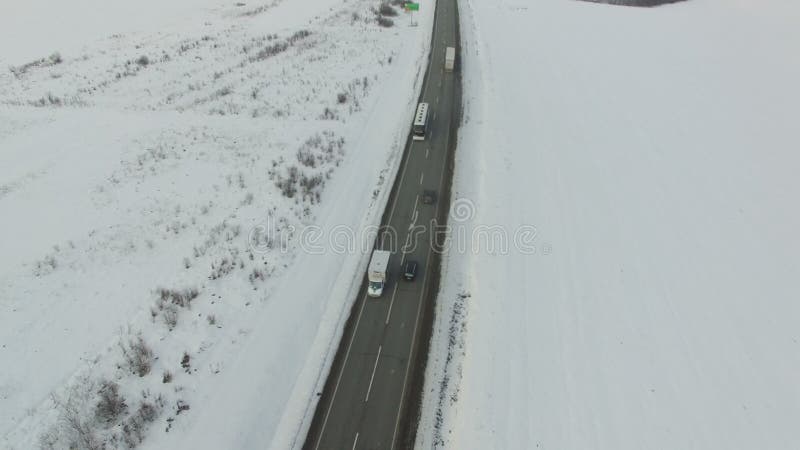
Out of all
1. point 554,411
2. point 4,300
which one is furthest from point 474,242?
point 4,300

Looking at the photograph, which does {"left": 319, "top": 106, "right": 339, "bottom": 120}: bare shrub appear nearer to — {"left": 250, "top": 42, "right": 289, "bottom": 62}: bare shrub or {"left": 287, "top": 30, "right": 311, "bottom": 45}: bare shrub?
{"left": 250, "top": 42, "right": 289, "bottom": 62}: bare shrub

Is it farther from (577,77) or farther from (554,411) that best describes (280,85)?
(554,411)

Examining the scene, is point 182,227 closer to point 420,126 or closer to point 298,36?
point 420,126

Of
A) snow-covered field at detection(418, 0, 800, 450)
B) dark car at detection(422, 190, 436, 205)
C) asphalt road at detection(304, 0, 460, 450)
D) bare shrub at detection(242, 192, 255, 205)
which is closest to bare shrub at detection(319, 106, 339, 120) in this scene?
asphalt road at detection(304, 0, 460, 450)

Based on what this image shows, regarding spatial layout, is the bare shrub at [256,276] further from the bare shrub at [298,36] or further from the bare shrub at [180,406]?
the bare shrub at [298,36]

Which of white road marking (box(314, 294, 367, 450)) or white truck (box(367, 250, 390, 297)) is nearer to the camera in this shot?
white road marking (box(314, 294, 367, 450))

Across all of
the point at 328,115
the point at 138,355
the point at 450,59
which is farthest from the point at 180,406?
the point at 450,59
